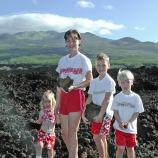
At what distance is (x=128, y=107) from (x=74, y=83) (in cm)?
94

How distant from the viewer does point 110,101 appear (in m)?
7.21

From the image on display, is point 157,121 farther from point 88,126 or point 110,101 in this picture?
point 110,101

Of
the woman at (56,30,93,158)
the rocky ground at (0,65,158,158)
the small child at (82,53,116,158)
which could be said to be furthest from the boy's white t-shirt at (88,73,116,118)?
the rocky ground at (0,65,158,158)

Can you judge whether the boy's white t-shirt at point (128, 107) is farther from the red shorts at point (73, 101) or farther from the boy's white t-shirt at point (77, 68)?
the boy's white t-shirt at point (77, 68)

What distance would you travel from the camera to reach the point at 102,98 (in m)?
7.21

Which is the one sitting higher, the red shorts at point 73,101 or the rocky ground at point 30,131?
the red shorts at point 73,101

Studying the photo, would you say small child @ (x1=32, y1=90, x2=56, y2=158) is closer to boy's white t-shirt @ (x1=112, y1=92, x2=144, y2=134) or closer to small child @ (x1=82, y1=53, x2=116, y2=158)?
small child @ (x1=82, y1=53, x2=116, y2=158)

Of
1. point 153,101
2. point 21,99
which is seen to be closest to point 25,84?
point 21,99

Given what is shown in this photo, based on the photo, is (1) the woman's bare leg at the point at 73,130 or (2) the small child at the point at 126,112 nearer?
(1) the woman's bare leg at the point at 73,130

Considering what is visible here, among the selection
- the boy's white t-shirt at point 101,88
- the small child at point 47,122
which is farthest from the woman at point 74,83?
the small child at point 47,122

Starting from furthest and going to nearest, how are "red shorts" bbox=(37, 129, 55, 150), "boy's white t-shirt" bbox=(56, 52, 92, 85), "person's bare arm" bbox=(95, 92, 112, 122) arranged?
"red shorts" bbox=(37, 129, 55, 150) < "person's bare arm" bbox=(95, 92, 112, 122) < "boy's white t-shirt" bbox=(56, 52, 92, 85)

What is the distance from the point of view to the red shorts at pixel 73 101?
7.01 meters

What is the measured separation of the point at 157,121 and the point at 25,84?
6.99 m

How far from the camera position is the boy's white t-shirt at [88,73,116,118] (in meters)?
7.15
